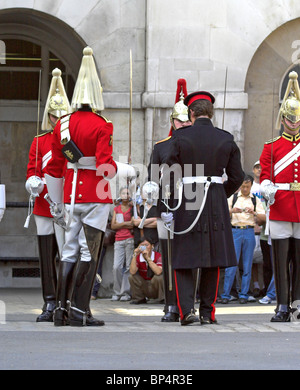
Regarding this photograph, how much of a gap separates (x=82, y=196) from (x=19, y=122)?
9289 mm

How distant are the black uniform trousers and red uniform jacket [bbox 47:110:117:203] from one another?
0.91 meters

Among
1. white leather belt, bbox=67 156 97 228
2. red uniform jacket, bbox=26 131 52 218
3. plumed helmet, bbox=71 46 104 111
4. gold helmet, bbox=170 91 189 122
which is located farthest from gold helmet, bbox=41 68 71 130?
white leather belt, bbox=67 156 97 228

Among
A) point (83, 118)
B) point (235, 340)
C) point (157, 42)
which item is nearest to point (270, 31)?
point (157, 42)

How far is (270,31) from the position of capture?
16.0 metres

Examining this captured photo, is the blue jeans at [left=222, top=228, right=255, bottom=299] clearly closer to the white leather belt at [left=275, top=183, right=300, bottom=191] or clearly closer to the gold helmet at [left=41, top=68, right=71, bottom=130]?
the white leather belt at [left=275, top=183, right=300, bottom=191]

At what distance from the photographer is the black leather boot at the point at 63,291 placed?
1018cm

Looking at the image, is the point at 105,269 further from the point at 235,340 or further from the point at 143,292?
the point at 235,340

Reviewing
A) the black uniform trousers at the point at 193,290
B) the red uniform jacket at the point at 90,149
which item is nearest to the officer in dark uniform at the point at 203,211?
the black uniform trousers at the point at 193,290

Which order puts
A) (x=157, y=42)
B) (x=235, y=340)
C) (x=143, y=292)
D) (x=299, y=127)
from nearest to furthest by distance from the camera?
1. (x=235, y=340)
2. (x=299, y=127)
3. (x=143, y=292)
4. (x=157, y=42)

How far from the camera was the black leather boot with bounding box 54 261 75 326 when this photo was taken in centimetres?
1018

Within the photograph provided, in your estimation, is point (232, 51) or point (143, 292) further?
point (232, 51)

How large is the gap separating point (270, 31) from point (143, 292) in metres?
3.91

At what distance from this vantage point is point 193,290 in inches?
405

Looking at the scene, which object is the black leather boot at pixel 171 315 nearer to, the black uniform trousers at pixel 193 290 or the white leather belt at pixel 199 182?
the black uniform trousers at pixel 193 290
